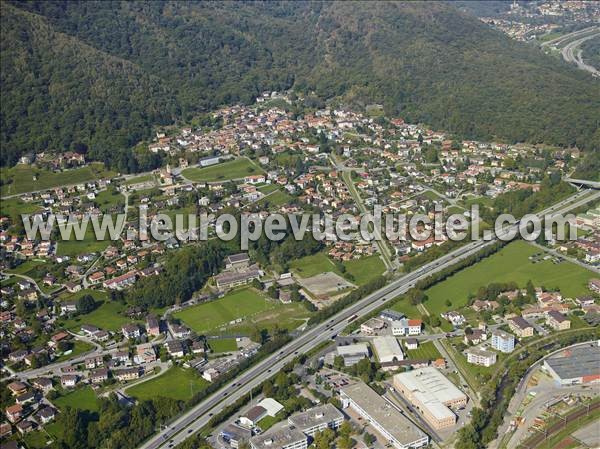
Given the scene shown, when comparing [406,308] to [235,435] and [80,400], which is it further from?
[80,400]

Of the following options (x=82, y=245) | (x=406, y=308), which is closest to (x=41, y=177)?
(x=82, y=245)

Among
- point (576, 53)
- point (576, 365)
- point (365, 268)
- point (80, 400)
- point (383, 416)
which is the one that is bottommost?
point (80, 400)

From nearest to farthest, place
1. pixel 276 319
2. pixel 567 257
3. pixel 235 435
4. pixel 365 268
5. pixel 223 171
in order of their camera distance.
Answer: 1. pixel 235 435
2. pixel 276 319
3. pixel 567 257
4. pixel 365 268
5. pixel 223 171

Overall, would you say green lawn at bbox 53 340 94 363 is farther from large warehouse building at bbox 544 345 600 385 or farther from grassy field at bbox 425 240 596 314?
large warehouse building at bbox 544 345 600 385

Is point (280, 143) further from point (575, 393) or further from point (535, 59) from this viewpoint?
point (575, 393)

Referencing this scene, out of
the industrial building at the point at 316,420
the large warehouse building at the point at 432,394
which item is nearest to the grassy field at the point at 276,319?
the large warehouse building at the point at 432,394
